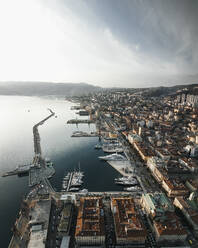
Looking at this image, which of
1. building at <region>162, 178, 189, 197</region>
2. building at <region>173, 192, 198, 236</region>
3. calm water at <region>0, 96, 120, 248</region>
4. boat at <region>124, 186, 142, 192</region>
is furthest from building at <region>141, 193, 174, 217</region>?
calm water at <region>0, 96, 120, 248</region>

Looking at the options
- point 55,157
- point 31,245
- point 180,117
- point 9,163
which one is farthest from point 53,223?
point 180,117

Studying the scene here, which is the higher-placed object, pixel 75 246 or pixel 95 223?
pixel 95 223

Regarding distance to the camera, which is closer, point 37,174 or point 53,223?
point 53,223

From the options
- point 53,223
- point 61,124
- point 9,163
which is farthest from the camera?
point 61,124

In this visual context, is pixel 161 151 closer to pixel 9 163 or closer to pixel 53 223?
pixel 53 223

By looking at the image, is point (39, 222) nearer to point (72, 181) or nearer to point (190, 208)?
point (72, 181)

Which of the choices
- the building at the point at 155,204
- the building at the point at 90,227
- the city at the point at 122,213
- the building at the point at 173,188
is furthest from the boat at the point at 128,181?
the building at the point at 90,227

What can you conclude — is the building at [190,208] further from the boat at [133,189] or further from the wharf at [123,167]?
the wharf at [123,167]

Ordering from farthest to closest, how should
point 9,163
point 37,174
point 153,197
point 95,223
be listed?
point 9,163 → point 37,174 → point 153,197 → point 95,223
